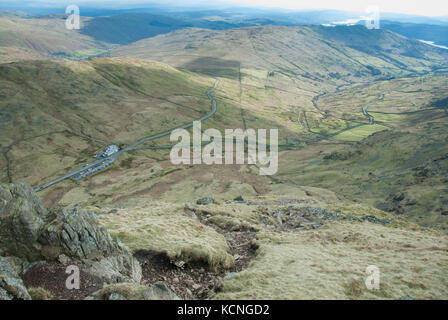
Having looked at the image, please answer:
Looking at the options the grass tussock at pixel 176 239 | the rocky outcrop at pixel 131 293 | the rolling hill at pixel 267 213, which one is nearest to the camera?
the rocky outcrop at pixel 131 293

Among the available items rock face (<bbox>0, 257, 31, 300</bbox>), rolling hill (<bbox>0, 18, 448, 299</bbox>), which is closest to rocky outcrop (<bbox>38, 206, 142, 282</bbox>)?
rolling hill (<bbox>0, 18, 448, 299</bbox>)

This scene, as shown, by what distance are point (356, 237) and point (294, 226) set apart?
40.0ft

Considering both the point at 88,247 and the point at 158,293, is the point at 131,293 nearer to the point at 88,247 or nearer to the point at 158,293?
the point at 158,293

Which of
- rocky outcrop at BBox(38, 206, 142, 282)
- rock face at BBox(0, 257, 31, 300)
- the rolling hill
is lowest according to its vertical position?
the rolling hill

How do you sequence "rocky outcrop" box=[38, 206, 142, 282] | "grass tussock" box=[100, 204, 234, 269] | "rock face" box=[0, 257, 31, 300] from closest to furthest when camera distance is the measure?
1. "rock face" box=[0, 257, 31, 300]
2. "rocky outcrop" box=[38, 206, 142, 282]
3. "grass tussock" box=[100, 204, 234, 269]

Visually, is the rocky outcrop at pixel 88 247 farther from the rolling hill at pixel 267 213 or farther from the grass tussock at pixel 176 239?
the grass tussock at pixel 176 239

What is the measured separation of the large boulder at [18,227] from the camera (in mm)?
22562

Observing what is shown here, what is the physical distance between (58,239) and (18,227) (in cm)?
327

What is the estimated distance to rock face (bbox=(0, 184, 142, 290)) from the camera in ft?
75.0

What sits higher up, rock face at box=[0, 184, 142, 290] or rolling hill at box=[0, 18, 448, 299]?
rock face at box=[0, 184, 142, 290]

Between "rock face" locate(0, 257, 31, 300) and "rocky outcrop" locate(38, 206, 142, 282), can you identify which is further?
"rocky outcrop" locate(38, 206, 142, 282)

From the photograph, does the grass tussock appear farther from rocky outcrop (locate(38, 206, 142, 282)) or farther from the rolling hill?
rocky outcrop (locate(38, 206, 142, 282))

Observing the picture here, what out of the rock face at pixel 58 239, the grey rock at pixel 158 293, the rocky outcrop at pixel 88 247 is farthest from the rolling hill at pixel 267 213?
the rocky outcrop at pixel 88 247
